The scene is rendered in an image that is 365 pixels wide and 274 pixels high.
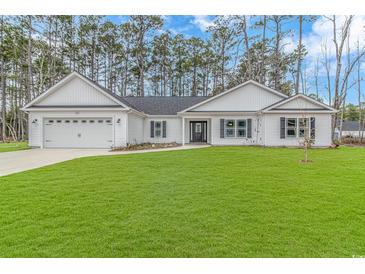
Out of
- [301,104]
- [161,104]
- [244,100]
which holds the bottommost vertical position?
[301,104]

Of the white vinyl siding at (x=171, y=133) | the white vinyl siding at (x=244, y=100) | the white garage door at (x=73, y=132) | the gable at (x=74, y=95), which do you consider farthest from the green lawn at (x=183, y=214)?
the white vinyl siding at (x=171, y=133)

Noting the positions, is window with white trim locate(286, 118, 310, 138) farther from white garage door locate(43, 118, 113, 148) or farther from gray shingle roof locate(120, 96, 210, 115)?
white garage door locate(43, 118, 113, 148)

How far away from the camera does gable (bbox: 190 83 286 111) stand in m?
17.1

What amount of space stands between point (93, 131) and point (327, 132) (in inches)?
575

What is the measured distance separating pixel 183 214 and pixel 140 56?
2974cm

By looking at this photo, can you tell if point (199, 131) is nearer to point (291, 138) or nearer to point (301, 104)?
point (291, 138)

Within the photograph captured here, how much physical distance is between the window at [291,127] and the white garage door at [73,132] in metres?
11.2

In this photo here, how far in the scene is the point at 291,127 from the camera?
51.2 ft

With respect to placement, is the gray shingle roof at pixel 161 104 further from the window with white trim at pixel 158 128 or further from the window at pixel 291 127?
the window at pixel 291 127

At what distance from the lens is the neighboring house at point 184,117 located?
1538cm

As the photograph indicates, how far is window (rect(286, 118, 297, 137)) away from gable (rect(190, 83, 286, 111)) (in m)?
2.14

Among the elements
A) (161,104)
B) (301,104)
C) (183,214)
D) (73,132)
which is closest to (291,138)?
(301,104)

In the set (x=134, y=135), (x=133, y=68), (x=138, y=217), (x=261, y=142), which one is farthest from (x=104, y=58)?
(x=138, y=217)

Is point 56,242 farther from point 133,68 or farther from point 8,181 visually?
point 133,68
